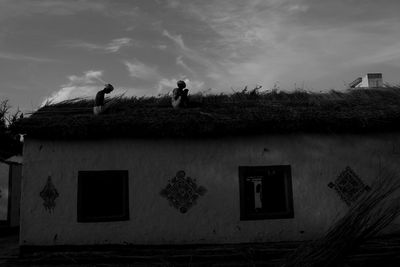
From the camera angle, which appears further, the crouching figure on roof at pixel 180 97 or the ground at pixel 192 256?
the crouching figure on roof at pixel 180 97

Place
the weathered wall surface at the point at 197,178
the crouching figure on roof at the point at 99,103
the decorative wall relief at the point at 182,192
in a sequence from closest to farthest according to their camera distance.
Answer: the weathered wall surface at the point at 197,178 → the decorative wall relief at the point at 182,192 → the crouching figure on roof at the point at 99,103

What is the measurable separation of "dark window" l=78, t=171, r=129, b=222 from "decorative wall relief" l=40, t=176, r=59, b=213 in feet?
1.64

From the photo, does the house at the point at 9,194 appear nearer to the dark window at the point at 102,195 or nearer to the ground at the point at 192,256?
the dark window at the point at 102,195

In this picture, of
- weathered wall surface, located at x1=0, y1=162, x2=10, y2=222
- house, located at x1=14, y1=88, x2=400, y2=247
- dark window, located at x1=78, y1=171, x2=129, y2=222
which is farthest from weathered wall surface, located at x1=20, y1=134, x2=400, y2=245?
weathered wall surface, located at x1=0, y1=162, x2=10, y2=222

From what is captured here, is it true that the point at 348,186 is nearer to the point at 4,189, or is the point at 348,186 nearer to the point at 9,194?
the point at 9,194

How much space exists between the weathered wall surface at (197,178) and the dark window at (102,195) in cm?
12

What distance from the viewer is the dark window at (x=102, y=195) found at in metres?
9.26

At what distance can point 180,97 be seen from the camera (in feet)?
34.9

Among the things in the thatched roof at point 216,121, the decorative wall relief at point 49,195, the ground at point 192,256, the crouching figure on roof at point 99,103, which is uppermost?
the crouching figure on roof at point 99,103

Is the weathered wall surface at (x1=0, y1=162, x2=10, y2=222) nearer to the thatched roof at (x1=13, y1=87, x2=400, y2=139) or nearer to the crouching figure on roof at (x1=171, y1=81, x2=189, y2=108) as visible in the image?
the thatched roof at (x1=13, y1=87, x2=400, y2=139)

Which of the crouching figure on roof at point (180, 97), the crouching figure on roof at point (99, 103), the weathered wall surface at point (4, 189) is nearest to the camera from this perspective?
the crouching figure on roof at point (99, 103)

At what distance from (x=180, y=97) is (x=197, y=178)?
2.17 metres

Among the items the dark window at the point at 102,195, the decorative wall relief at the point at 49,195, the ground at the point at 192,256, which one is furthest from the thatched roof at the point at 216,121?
the ground at the point at 192,256

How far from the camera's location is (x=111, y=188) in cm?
1071
